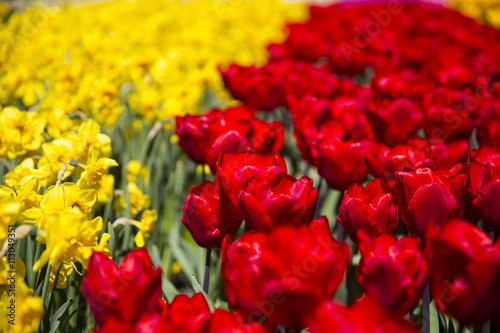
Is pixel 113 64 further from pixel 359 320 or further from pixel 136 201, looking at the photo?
pixel 359 320

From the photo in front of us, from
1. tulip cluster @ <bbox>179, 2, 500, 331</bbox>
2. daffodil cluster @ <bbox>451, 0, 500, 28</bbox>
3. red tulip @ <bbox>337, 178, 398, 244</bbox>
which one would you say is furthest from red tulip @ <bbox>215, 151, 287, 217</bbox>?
daffodil cluster @ <bbox>451, 0, 500, 28</bbox>

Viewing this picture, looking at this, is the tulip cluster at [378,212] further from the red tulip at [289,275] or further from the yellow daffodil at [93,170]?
the yellow daffodil at [93,170]

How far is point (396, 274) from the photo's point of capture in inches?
28.8

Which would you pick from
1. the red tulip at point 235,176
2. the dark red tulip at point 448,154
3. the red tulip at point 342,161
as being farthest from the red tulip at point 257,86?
the red tulip at point 235,176

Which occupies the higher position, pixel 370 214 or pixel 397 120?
pixel 370 214

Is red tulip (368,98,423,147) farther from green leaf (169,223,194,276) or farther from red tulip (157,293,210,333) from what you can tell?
red tulip (157,293,210,333)

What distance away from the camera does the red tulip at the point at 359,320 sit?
1.81 ft

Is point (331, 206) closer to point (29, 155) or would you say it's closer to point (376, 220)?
point (376, 220)

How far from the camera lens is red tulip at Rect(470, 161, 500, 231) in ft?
2.99

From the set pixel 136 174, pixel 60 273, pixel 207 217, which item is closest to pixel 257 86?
pixel 136 174

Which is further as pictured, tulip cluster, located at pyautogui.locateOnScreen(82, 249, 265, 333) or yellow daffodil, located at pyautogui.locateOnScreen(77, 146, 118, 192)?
yellow daffodil, located at pyautogui.locateOnScreen(77, 146, 118, 192)

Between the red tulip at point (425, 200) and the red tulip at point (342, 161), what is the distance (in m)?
0.28

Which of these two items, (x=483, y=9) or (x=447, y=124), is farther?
(x=483, y=9)

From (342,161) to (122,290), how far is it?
726 mm
